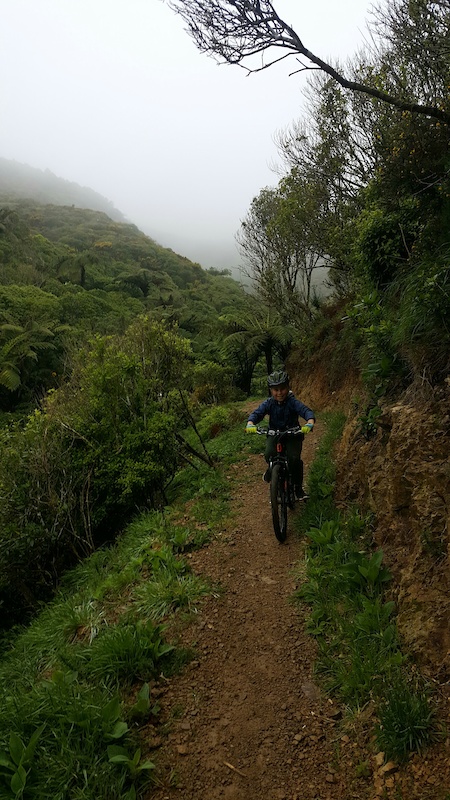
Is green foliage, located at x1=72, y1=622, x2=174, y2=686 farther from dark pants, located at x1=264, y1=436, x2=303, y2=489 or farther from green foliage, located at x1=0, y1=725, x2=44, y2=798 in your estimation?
dark pants, located at x1=264, y1=436, x2=303, y2=489

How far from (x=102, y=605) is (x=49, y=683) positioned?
1380 mm

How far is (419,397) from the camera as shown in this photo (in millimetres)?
4027

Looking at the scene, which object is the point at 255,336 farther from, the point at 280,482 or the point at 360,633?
the point at 360,633

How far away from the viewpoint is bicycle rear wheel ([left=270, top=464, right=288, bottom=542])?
5043 mm

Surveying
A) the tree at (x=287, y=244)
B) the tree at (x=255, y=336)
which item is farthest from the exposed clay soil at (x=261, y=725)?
the tree at (x=255, y=336)

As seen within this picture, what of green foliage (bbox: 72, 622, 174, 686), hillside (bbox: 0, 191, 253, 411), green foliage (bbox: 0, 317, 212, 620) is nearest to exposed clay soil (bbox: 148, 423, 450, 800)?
green foliage (bbox: 72, 622, 174, 686)

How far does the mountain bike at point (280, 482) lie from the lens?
5070 mm

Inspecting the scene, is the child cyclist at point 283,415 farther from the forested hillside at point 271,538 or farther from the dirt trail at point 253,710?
the dirt trail at point 253,710

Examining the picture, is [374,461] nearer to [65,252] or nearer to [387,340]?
[387,340]

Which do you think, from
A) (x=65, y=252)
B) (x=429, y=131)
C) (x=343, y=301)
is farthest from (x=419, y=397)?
(x=65, y=252)

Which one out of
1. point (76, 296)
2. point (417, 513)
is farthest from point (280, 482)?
point (76, 296)

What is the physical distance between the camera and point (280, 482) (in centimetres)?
523

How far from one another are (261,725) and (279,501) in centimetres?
245

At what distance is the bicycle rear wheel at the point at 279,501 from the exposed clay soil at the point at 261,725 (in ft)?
2.09
